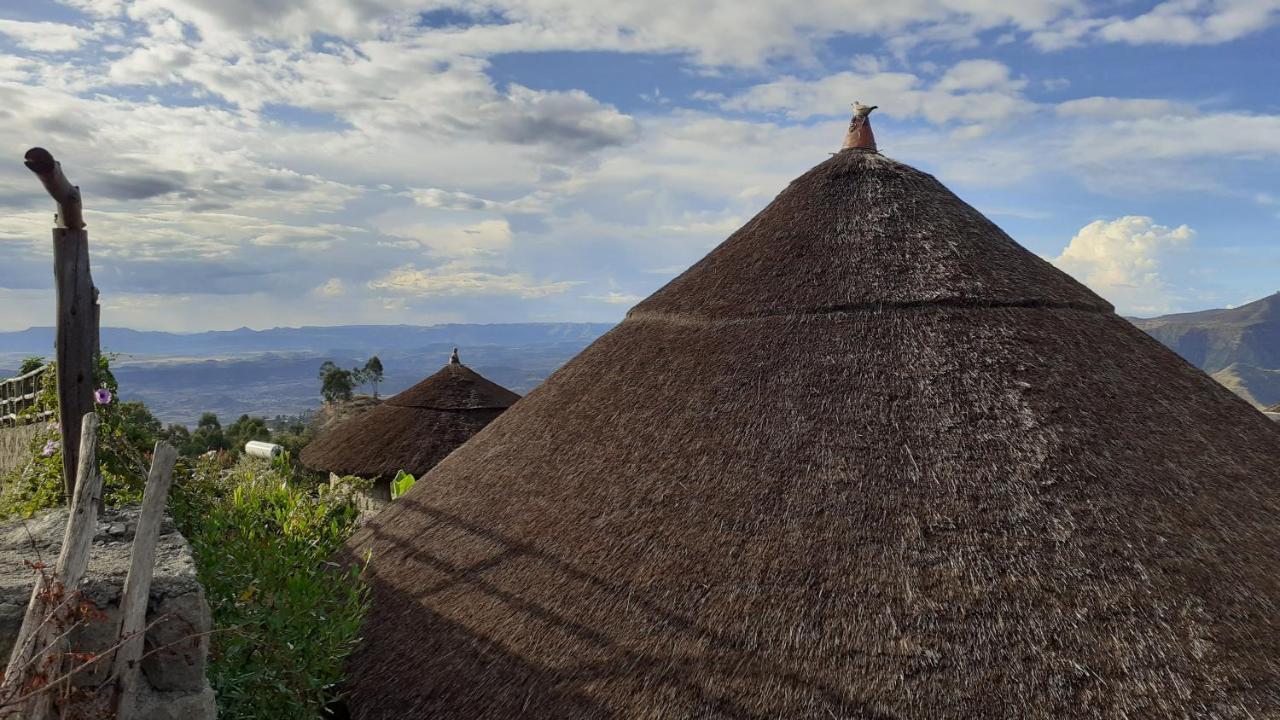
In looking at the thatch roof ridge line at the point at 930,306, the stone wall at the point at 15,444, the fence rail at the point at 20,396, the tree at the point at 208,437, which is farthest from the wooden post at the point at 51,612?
the tree at the point at 208,437

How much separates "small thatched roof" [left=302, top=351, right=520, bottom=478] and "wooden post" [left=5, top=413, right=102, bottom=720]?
18424 millimetres

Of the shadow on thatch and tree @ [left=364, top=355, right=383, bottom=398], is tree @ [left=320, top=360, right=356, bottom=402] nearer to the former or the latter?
tree @ [left=364, top=355, right=383, bottom=398]

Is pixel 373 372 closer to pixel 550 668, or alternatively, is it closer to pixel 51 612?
pixel 550 668

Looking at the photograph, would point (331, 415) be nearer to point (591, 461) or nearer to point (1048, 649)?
point (591, 461)

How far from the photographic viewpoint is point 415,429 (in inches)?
934

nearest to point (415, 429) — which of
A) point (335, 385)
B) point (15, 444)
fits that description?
point (15, 444)

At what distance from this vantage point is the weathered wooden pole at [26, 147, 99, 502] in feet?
17.1

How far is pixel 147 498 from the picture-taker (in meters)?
4.51

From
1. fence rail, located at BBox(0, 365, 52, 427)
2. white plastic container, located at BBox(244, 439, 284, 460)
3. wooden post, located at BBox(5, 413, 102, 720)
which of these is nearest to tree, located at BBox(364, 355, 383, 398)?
white plastic container, located at BBox(244, 439, 284, 460)

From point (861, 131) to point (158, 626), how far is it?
11915mm

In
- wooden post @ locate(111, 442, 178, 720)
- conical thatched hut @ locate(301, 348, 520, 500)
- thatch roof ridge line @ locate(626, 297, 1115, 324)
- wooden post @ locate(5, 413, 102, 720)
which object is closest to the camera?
wooden post @ locate(5, 413, 102, 720)

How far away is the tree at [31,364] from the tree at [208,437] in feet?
123

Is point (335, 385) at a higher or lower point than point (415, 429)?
lower

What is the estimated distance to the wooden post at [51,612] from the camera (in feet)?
12.0
